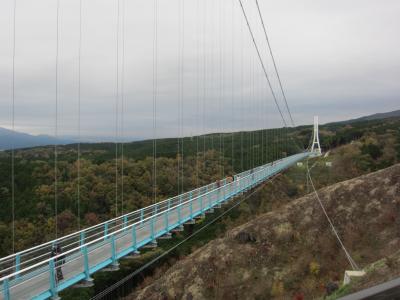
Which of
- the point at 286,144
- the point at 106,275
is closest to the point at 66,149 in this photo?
the point at 106,275

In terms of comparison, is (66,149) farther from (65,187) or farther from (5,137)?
(5,137)

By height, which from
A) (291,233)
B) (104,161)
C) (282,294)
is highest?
(104,161)

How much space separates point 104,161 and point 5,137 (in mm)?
18413

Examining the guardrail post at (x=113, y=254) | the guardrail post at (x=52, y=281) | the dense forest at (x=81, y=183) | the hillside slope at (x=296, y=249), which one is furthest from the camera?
the dense forest at (x=81, y=183)

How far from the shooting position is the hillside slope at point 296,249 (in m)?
17.4

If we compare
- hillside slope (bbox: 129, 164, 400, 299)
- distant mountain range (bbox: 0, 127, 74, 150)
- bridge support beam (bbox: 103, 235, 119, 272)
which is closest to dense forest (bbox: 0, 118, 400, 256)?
distant mountain range (bbox: 0, 127, 74, 150)

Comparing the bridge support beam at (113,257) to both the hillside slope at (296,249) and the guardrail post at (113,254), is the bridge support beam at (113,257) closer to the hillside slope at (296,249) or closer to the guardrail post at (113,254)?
the guardrail post at (113,254)

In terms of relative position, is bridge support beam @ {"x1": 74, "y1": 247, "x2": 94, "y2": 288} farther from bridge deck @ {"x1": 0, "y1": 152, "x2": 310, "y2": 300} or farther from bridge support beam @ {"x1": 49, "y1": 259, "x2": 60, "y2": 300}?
bridge support beam @ {"x1": 49, "y1": 259, "x2": 60, "y2": 300}

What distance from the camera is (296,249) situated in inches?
814

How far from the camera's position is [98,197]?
26672 millimetres

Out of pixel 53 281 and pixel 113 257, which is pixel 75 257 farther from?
pixel 53 281

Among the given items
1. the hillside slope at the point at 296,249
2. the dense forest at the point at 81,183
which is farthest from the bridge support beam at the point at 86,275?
the hillside slope at the point at 296,249

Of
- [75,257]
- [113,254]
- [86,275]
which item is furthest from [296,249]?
[86,275]

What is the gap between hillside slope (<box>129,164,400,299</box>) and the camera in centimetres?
1739
